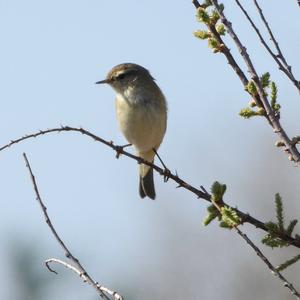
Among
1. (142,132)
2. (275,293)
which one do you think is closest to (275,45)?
(142,132)

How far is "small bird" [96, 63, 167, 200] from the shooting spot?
7.19 meters

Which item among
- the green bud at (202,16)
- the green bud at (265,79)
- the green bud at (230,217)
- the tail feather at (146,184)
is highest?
the tail feather at (146,184)

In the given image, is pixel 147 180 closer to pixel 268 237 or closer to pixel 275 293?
pixel 268 237

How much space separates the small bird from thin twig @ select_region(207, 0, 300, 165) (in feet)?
13.3

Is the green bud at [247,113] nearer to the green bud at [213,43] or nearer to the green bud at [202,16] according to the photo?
the green bud at [213,43]

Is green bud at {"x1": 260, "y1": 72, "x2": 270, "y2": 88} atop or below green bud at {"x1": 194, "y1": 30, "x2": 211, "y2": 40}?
below

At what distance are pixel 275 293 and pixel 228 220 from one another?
1229 cm

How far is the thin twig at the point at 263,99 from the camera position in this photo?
2943mm

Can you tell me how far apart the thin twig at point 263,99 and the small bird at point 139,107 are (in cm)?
407

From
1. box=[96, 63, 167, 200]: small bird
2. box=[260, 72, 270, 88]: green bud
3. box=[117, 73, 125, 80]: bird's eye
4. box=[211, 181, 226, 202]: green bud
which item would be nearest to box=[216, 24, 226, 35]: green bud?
box=[260, 72, 270, 88]: green bud

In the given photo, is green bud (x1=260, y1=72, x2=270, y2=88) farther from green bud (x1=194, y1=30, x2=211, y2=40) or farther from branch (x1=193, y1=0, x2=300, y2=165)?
green bud (x1=194, y1=30, x2=211, y2=40)

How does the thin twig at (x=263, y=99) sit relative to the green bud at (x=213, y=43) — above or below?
below

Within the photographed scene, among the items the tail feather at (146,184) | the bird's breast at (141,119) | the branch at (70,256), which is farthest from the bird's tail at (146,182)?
the branch at (70,256)

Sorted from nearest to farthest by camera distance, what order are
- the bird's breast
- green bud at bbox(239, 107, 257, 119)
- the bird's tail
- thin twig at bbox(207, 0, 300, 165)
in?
thin twig at bbox(207, 0, 300, 165) → green bud at bbox(239, 107, 257, 119) → the bird's breast → the bird's tail
